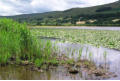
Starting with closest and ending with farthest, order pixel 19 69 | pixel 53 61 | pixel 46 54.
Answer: pixel 19 69
pixel 53 61
pixel 46 54

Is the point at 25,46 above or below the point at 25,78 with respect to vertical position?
above

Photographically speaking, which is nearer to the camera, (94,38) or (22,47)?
(22,47)

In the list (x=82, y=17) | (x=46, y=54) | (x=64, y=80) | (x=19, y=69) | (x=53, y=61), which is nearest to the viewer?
(x=64, y=80)

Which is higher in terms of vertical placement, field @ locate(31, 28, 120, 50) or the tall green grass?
the tall green grass

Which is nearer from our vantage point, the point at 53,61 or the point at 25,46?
the point at 53,61

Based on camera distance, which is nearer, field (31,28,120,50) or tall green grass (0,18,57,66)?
tall green grass (0,18,57,66)

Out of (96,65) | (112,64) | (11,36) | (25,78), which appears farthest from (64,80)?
(11,36)

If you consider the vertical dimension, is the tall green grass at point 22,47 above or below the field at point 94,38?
above

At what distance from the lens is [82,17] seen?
66375mm

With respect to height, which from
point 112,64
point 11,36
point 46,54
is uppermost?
point 11,36

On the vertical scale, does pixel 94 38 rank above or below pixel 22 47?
below

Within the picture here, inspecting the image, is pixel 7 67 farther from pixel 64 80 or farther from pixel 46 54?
pixel 64 80

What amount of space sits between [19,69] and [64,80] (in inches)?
80.9

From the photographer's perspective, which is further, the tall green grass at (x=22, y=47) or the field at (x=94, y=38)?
the field at (x=94, y=38)
